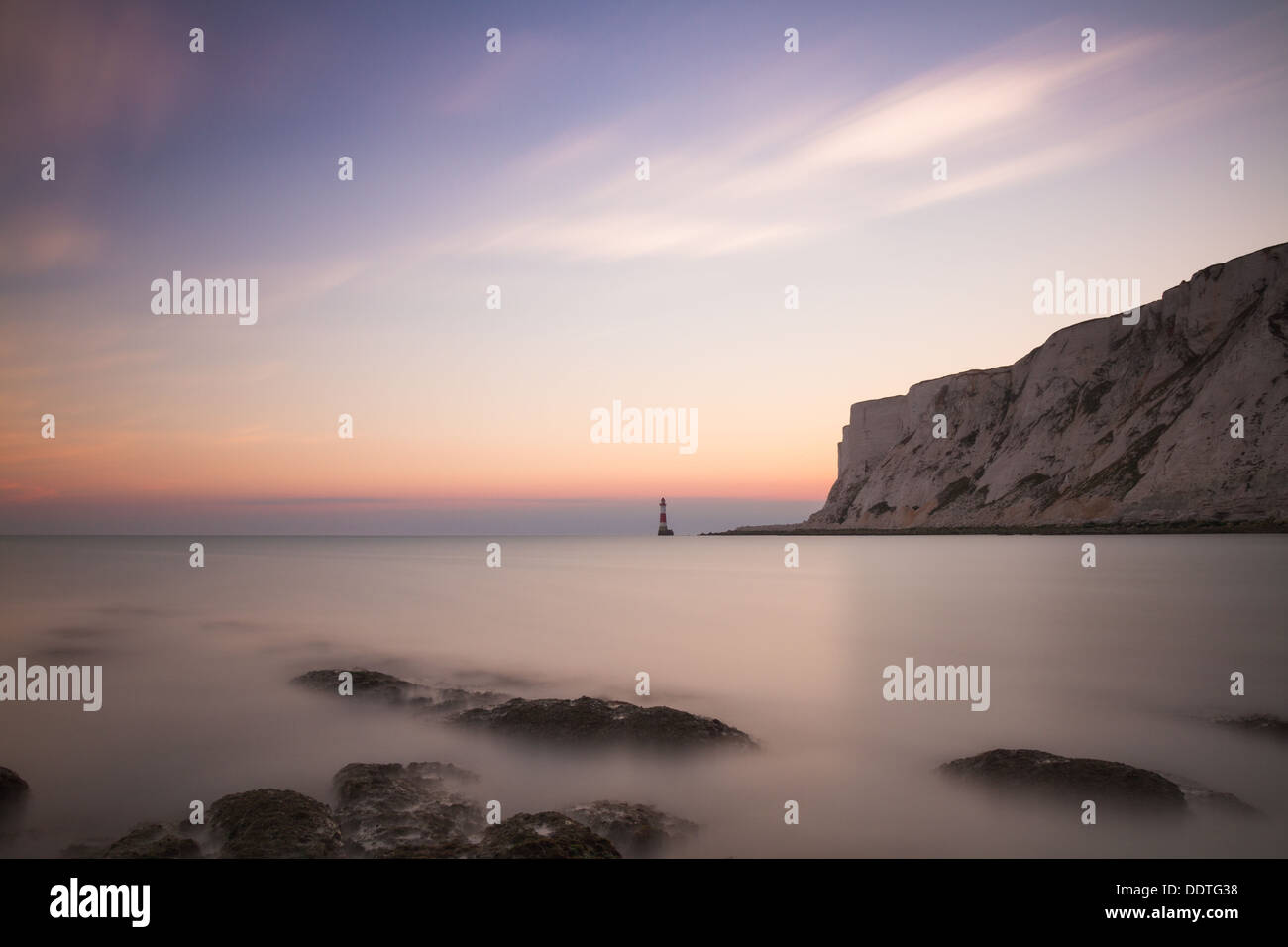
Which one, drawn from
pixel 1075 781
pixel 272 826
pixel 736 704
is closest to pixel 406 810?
pixel 272 826

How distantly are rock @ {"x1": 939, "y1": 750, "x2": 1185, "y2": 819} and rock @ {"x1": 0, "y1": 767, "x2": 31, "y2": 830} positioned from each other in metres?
10.4

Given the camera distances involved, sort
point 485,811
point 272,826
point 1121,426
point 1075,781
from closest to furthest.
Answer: point 272,826
point 485,811
point 1075,781
point 1121,426

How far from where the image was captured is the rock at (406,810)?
252 inches

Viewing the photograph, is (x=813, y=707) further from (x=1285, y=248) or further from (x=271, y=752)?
(x=1285, y=248)

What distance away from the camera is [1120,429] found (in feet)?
285

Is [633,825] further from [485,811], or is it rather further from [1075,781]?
[1075,781]

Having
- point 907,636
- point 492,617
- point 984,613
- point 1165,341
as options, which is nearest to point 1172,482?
point 1165,341

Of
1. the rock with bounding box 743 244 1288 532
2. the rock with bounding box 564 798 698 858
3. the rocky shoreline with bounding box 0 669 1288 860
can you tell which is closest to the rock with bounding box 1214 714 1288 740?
the rocky shoreline with bounding box 0 669 1288 860

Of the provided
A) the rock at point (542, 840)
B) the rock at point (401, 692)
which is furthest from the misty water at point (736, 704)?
the rock at point (542, 840)

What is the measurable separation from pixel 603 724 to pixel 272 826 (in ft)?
15.5

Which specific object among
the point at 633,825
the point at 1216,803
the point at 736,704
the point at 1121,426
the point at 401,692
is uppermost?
the point at 1121,426

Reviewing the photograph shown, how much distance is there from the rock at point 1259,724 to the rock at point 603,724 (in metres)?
7.01

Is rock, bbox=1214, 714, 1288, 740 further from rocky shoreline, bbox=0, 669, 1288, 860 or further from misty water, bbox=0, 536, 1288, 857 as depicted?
misty water, bbox=0, 536, 1288, 857
